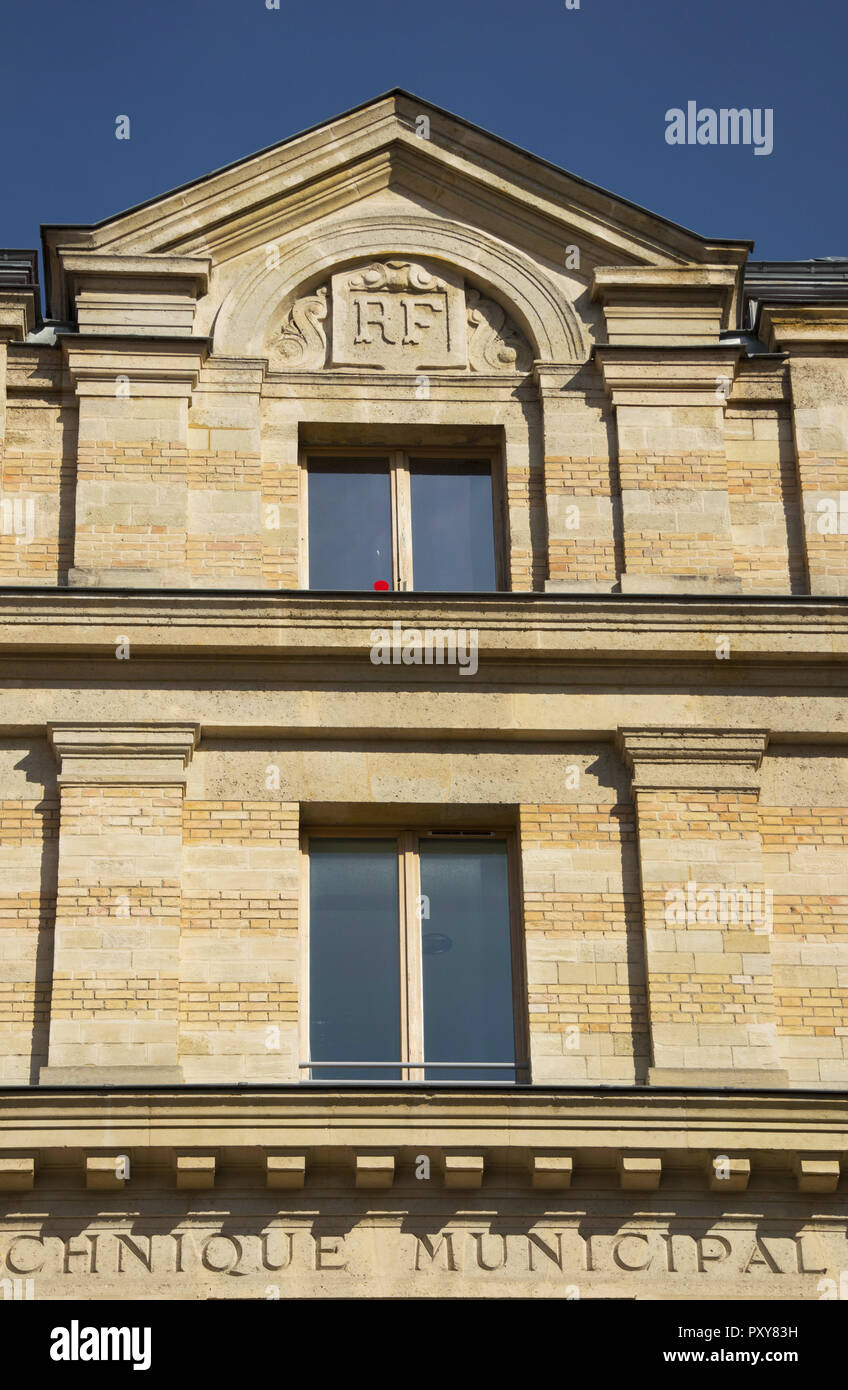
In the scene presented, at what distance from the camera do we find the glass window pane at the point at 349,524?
18.5 metres

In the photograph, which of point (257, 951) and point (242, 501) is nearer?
point (257, 951)

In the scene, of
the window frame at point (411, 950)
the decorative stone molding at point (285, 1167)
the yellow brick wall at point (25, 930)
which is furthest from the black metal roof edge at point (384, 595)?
the decorative stone molding at point (285, 1167)

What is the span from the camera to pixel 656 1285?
15.0 metres

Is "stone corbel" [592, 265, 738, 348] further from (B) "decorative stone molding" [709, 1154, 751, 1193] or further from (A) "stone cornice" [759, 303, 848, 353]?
(B) "decorative stone molding" [709, 1154, 751, 1193]

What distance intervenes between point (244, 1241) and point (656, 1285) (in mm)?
2755

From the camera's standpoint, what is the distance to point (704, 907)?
16562mm

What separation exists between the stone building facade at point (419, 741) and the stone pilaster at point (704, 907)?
0.10 ft

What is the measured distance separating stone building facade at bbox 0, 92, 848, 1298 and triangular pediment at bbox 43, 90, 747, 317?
4cm

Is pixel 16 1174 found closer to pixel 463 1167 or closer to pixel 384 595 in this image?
pixel 463 1167

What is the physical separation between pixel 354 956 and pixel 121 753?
90.8 inches
